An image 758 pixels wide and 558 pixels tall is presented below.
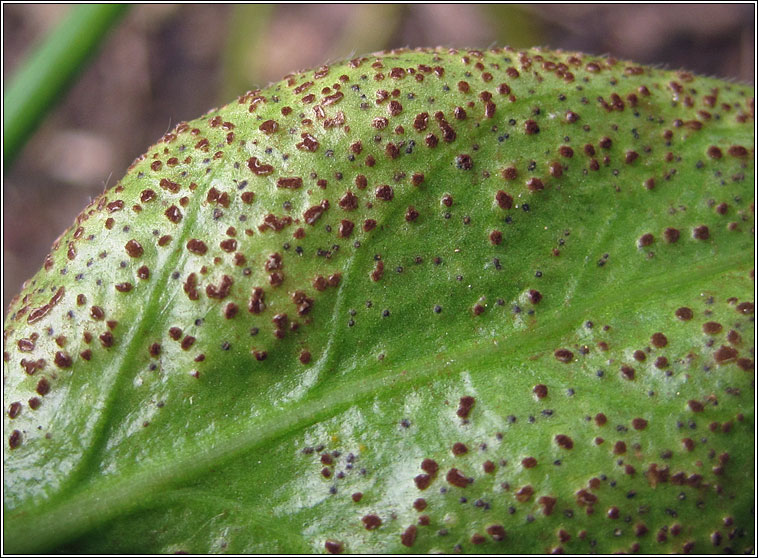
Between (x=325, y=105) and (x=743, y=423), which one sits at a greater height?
(x=325, y=105)

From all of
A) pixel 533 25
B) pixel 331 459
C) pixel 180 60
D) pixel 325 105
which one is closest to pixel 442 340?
pixel 331 459

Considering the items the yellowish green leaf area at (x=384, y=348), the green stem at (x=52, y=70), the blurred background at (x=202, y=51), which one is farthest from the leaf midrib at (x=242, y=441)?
the blurred background at (x=202, y=51)

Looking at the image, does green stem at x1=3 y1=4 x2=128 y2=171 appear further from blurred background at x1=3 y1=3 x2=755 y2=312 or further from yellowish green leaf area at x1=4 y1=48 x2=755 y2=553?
blurred background at x1=3 y1=3 x2=755 y2=312

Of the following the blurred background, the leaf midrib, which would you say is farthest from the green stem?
the leaf midrib

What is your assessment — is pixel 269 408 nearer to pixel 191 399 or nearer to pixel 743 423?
pixel 191 399

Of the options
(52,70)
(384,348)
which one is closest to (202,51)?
(52,70)

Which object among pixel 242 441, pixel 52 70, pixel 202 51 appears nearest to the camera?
pixel 242 441

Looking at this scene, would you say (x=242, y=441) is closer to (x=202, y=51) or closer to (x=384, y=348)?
Answer: (x=384, y=348)

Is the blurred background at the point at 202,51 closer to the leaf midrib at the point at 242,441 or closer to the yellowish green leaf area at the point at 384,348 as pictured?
the yellowish green leaf area at the point at 384,348
